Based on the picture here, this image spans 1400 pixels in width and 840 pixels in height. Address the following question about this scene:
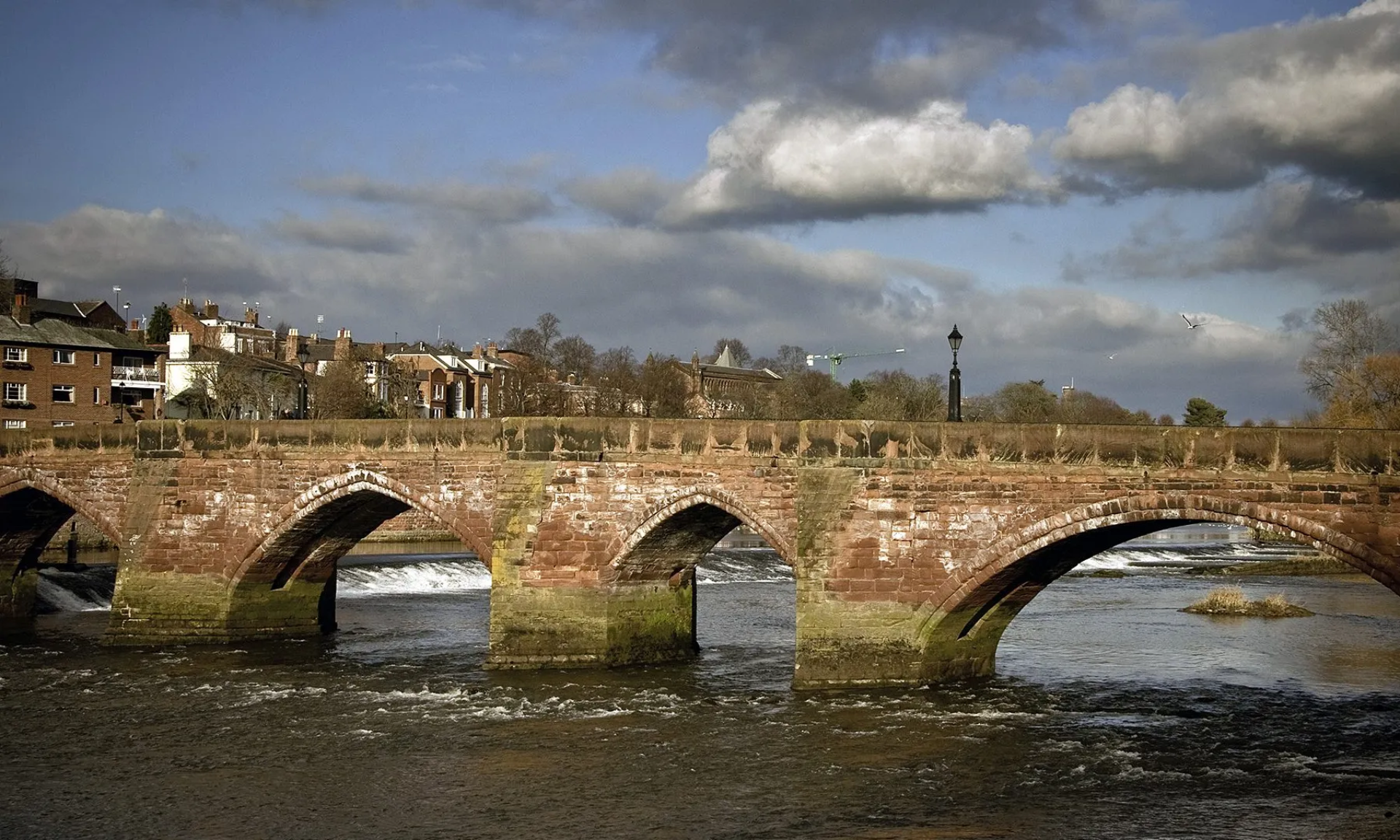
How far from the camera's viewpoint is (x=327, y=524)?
93.7 feet

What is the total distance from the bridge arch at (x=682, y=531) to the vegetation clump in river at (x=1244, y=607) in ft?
49.5

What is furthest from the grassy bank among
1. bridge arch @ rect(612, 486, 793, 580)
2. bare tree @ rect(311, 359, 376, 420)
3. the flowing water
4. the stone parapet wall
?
bare tree @ rect(311, 359, 376, 420)

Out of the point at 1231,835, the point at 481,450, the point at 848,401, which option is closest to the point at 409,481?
the point at 481,450

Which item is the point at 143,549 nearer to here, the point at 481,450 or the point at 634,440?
the point at 481,450

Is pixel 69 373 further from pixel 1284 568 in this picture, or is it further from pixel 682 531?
pixel 1284 568

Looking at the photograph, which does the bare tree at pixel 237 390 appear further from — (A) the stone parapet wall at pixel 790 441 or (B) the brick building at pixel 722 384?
(A) the stone parapet wall at pixel 790 441

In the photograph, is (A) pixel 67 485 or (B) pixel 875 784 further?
(A) pixel 67 485

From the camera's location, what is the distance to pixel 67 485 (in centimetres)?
3073

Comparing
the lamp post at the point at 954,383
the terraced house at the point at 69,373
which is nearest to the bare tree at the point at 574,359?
the terraced house at the point at 69,373

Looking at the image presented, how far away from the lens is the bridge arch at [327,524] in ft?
86.7

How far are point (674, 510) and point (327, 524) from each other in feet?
27.7

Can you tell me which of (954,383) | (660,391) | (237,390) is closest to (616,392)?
(660,391)

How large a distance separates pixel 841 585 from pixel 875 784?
4.99 metres

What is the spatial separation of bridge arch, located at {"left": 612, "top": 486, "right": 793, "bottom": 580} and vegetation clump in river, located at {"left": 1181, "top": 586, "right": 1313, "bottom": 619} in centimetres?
1508
